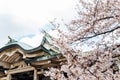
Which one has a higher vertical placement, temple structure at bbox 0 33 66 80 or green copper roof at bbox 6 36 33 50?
green copper roof at bbox 6 36 33 50

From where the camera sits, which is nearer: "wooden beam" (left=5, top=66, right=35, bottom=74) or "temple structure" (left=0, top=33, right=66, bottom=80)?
"temple structure" (left=0, top=33, right=66, bottom=80)

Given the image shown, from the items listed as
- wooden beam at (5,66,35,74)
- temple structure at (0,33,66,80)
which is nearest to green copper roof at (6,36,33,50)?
temple structure at (0,33,66,80)

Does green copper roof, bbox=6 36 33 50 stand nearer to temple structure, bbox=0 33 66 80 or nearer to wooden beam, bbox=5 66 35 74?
temple structure, bbox=0 33 66 80

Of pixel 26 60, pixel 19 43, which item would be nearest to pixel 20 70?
pixel 26 60

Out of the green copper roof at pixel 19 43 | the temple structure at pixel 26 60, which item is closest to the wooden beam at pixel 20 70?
the temple structure at pixel 26 60

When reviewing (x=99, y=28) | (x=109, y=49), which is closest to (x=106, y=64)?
(x=109, y=49)

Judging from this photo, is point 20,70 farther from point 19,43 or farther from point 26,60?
point 19,43

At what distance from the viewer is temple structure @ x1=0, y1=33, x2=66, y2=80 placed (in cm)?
1262

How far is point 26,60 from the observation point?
43.2ft

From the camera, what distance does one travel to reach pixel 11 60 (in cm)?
1459

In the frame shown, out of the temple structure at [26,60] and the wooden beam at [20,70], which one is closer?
the temple structure at [26,60]

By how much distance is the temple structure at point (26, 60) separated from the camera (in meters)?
12.6

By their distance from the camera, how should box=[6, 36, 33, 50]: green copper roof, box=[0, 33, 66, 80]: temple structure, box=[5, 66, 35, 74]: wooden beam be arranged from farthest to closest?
box=[6, 36, 33, 50]: green copper roof, box=[5, 66, 35, 74]: wooden beam, box=[0, 33, 66, 80]: temple structure

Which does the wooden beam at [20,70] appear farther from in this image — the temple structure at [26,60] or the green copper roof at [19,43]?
the green copper roof at [19,43]
